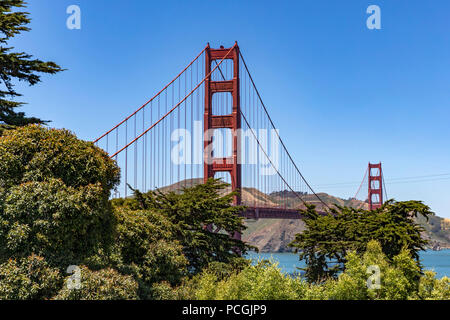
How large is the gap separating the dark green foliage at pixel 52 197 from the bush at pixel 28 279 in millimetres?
447

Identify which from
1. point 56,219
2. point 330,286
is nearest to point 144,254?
point 56,219

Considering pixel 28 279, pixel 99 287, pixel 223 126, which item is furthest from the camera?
pixel 223 126

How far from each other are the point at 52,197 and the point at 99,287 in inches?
158

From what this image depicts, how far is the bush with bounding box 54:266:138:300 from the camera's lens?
18.2 metres

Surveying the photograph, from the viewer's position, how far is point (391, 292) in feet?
92.4

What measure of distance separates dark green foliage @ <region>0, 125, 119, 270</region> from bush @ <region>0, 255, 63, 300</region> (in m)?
0.45

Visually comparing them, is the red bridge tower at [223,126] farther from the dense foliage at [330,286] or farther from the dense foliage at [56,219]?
the dense foliage at [56,219]

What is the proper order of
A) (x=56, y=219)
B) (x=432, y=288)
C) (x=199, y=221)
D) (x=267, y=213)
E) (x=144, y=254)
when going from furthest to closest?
(x=267, y=213)
(x=199, y=221)
(x=432, y=288)
(x=144, y=254)
(x=56, y=219)

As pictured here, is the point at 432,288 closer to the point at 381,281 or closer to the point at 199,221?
the point at 381,281

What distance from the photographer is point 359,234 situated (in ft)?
126

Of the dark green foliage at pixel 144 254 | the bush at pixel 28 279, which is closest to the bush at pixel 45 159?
the bush at pixel 28 279

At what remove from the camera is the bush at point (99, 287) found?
18.2m
